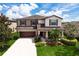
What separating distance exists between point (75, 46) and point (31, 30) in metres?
1.31

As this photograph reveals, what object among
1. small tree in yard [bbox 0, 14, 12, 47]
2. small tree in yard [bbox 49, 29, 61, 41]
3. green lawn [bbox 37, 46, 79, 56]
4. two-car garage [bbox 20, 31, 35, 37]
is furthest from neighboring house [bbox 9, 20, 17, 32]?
small tree in yard [bbox 49, 29, 61, 41]

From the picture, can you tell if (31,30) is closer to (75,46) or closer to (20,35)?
(20,35)

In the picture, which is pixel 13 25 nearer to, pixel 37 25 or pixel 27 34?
pixel 27 34

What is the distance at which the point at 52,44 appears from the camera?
233 inches

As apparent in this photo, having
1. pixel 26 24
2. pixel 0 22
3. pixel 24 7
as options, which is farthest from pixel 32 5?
pixel 0 22

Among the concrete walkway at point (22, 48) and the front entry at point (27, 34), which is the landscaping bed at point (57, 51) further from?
the front entry at point (27, 34)

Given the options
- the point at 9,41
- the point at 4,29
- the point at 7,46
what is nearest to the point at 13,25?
the point at 4,29

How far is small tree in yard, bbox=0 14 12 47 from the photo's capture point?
5788 millimetres

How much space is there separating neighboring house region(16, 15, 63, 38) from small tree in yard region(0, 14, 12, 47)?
29cm

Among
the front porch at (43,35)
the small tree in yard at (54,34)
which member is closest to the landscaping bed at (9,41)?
the front porch at (43,35)

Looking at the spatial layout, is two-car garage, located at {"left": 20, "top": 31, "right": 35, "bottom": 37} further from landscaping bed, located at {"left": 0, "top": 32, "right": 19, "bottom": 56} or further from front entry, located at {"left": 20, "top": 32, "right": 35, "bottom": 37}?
landscaping bed, located at {"left": 0, "top": 32, "right": 19, "bottom": 56}

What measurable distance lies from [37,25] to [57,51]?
0.94 m

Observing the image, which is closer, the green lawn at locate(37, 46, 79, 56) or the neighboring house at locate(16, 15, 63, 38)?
the green lawn at locate(37, 46, 79, 56)

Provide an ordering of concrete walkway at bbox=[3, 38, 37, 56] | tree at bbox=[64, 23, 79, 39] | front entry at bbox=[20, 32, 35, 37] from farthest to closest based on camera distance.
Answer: front entry at bbox=[20, 32, 35, 37] < tree at bbox=[64, 23, 79, 39] < concrete walkway at bbox=[3, 38, 37, 56]
